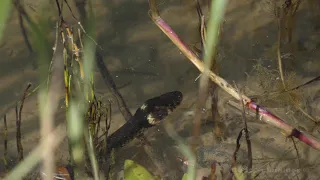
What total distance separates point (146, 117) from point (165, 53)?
434 millimetres

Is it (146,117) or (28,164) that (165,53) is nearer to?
(146,117)

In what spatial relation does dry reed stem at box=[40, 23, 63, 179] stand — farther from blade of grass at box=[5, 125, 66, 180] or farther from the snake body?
the snake body

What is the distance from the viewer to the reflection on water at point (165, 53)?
86.1 inches

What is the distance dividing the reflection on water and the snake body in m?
0.06

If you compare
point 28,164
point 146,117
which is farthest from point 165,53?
point 28,164

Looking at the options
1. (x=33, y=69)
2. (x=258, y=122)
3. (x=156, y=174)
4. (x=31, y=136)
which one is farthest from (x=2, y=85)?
(x=258, y=122)

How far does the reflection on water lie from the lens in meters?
2.19

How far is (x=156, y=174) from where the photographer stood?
6.22 ft

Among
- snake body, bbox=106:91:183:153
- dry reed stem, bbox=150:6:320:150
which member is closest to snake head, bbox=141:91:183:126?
snake body, bbox=106:91:183:153

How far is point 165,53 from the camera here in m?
2.34

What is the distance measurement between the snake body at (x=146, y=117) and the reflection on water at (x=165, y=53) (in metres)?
0.06

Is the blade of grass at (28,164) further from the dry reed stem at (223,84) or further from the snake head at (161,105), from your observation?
the dry reed stem at (223,84)

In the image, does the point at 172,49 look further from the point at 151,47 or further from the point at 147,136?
the point at 147,136

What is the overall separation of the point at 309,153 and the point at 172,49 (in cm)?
92
